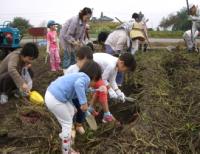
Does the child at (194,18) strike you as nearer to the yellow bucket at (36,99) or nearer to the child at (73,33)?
the child at (73,33)

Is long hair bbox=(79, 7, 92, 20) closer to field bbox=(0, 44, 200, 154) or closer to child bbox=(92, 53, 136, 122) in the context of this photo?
field bbox=(0, 44, 200, 154)

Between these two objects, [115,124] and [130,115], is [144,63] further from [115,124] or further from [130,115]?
[115,124]

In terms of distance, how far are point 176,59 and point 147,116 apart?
14.9 ft

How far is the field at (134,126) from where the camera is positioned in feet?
13.7

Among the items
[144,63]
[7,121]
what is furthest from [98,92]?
[144,63]

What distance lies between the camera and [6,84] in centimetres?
637

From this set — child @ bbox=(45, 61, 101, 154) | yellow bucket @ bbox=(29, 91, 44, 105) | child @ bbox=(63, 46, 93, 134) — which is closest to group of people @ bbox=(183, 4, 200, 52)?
yellow bucket @ bbox=(29, 91, 44, 105)

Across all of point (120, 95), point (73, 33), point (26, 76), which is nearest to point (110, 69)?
point (120, 95)

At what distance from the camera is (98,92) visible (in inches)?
201

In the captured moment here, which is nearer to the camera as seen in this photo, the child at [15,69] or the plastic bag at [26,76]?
the child at [15,69]

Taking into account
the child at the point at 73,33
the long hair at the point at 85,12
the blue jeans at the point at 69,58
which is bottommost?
the blue jeans at the point at 69,58

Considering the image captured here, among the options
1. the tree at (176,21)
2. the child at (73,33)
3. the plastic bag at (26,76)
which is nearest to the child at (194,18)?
the child at (73,33)

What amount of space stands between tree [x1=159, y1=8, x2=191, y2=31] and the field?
31447 millimetres

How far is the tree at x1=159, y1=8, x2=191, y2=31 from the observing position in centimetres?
3985
